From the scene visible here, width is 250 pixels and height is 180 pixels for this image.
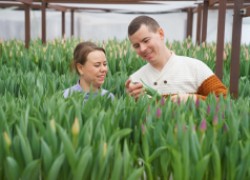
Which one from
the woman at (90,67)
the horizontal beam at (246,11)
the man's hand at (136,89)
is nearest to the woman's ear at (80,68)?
the woman at (90,67)

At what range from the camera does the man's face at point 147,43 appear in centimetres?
187

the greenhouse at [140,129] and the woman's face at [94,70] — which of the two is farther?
the woman's face at [94,70]

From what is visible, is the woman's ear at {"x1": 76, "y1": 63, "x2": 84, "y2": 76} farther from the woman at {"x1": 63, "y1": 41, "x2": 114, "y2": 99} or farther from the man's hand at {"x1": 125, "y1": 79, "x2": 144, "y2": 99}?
the man's hand at {"x1": 125, "y1": 79, "x2": 144, "y2": 99}

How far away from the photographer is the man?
1877 mm

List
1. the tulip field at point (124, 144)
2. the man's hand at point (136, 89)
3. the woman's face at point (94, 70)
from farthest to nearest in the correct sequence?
the woman's face at point (94, 70) → the man's hand at point (136, 89) → the tulip field at point (124, 144)

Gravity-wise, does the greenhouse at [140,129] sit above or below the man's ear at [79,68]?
below

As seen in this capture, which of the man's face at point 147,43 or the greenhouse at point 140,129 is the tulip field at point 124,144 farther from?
the man's face at point 147,43

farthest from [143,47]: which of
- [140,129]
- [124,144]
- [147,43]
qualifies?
[124,144]

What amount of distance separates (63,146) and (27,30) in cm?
291

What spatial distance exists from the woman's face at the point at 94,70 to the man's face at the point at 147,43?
0.29 metres

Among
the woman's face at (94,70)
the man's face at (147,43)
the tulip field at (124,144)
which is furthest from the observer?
the woman's face at (94,70)

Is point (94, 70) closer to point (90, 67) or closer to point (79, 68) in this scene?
point (90, 67)

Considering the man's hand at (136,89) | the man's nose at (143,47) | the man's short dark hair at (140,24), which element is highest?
the man's short dark hair at (140,24)

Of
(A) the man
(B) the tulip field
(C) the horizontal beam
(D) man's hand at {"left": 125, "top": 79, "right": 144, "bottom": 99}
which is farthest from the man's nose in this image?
(B) the tulip field
